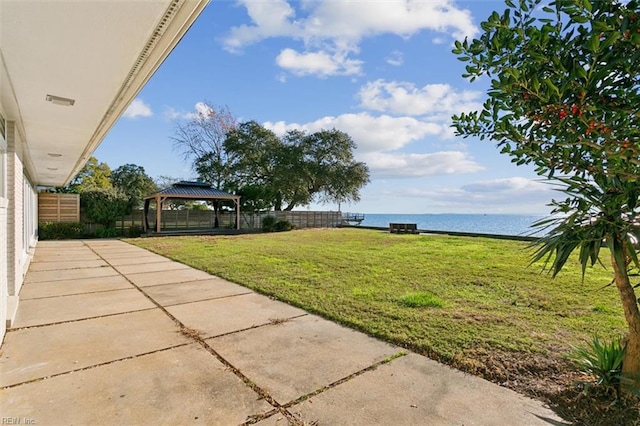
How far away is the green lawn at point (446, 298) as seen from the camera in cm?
330

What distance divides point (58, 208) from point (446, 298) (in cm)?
1739

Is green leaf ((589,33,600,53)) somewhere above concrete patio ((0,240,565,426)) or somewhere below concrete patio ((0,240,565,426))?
above

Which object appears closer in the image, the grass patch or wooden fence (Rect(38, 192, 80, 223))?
the grass patch

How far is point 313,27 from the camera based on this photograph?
7617 mm

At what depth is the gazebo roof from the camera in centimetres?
1697

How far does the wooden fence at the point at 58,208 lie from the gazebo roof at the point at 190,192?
3.33 meters

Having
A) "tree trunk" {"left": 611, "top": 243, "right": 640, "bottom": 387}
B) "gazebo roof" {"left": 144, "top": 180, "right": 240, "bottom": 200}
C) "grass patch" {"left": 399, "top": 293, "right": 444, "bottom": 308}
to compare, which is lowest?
"grass patch" {"left": 399, "top": 293, "right": 444, "bottom": 308}

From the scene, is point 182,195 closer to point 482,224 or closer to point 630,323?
point 630,323

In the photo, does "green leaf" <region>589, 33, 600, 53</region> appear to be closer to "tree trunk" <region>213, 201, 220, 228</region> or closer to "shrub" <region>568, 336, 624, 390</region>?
"shrub" <region>568, 336, 624, 390</region>

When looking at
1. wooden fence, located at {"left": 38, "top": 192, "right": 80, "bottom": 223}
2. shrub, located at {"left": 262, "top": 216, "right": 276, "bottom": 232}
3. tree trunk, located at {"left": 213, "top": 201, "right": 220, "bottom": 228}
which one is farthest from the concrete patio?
shrub, located at {"left": 262, "top": 216, "right": 276, "bottom": 232}

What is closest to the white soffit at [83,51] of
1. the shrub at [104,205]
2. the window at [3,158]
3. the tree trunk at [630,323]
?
the window at [3,158]

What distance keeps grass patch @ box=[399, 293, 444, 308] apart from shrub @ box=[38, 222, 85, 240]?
16070 mm

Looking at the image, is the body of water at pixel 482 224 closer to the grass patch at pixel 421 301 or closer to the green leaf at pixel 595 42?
the green leaf at pixel 595 42

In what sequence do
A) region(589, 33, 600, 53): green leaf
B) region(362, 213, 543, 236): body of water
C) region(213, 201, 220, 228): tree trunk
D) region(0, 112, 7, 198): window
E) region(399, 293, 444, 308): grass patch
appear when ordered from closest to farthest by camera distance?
region(589, 33, 600, 53): green leaf
region(0, 112, 7, 198): window
region(399, 293, 444, 308): grass patch
region(362, 213, 543, 236): body of water
region(213, 201, 220, 228): tree trunk
